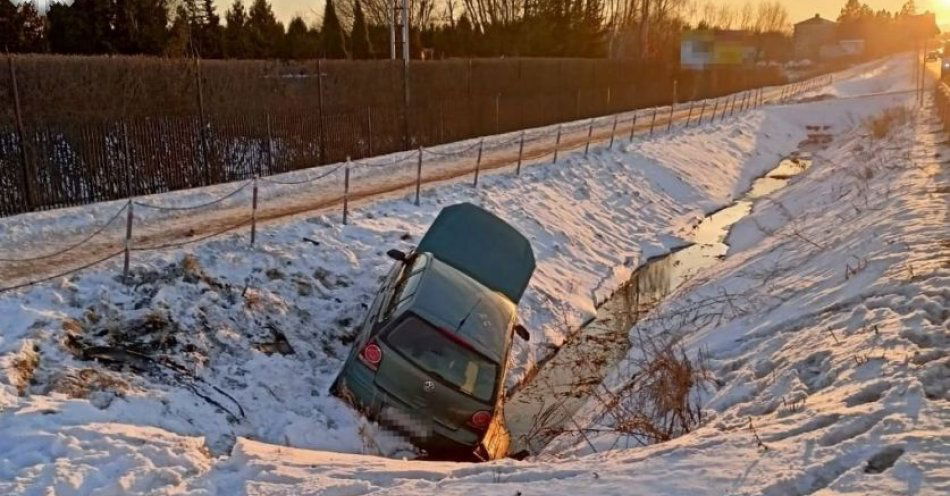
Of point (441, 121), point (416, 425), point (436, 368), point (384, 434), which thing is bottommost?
point (384, 434)

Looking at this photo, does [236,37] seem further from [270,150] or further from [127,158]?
[127,158]

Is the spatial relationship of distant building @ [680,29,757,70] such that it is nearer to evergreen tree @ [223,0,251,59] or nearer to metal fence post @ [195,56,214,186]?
evergreen tree @ [223,0,251,59]

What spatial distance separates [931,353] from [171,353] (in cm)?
771

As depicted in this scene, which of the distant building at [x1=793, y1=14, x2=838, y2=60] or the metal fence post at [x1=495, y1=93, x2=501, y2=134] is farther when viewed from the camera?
the distant building at [x1=793, y1=14, x2=838, y2=60]

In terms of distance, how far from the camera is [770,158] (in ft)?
114

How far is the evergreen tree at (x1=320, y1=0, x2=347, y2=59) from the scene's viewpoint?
4866cm

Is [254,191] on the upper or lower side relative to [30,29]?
lower

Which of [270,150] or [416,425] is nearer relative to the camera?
[416,425]

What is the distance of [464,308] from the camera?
880 centimetres

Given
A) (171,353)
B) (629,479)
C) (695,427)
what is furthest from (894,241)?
(171,353)

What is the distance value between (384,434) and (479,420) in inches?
38.8

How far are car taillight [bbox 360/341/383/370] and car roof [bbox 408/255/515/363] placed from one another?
540mm

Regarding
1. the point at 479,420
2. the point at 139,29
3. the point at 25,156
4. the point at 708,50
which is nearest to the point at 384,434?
the point at 479,420

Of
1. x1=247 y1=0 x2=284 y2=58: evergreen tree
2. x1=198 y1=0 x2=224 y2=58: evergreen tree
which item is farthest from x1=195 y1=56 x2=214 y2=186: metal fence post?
x1=247 y1=0 x2=284 y2=58: evergreen tree
